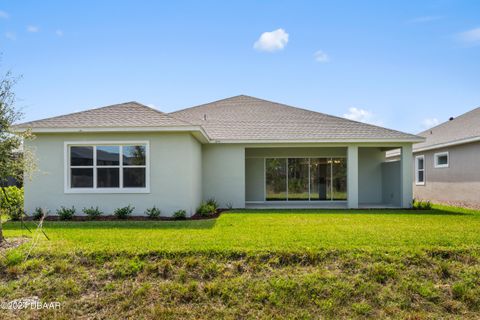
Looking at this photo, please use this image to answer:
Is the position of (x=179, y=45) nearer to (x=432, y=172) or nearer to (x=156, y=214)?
(x=156, y=214)

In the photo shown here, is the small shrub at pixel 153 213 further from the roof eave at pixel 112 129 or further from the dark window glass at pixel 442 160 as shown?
the dark window glass at pixel 442 160

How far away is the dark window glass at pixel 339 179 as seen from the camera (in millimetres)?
16625

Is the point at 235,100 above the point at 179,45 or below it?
below

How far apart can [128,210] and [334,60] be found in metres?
11.3

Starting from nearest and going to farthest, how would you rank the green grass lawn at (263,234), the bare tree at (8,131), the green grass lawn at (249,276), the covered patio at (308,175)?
the green grass lawn at (249,276), the green grass lawn at (263,234), the bare tree at (8,131), the covered patio at (308,175)

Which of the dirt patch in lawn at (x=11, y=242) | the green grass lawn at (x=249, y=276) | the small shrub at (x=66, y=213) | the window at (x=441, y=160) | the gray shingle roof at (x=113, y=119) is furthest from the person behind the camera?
the window at (x=441, y=160)

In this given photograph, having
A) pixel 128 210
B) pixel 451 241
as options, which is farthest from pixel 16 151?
pixel 451 241

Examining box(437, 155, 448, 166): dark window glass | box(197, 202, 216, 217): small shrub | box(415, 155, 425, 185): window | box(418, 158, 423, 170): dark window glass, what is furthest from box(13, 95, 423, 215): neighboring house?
box(418, 158, 423, 170): dark window glass

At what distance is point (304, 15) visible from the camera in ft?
44.6

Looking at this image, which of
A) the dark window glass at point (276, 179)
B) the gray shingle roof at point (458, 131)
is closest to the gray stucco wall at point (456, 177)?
the gray shingle roof at point (458, 131)

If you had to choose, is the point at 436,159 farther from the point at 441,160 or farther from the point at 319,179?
the point at 319,179

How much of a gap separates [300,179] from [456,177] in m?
7.47

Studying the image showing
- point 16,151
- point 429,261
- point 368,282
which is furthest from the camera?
point 16,151

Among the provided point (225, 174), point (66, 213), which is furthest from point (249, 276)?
point (225, 174)
